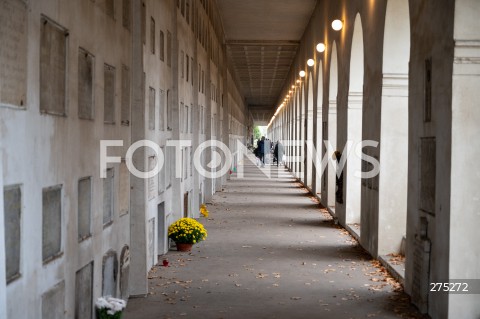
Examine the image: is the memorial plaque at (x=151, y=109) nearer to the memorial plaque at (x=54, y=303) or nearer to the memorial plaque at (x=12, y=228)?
the memorial plaque at (x=54, y=303)

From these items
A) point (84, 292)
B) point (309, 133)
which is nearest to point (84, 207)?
point (84, 292)

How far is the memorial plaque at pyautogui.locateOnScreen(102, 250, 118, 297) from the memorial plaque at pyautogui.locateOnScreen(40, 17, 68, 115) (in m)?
2.55

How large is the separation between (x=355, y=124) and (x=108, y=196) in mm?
9776

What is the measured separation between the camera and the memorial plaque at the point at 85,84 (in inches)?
285

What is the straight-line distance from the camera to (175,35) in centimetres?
1488

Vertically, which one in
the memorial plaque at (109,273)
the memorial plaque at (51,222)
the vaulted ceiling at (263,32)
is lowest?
the memorial plaque at (109,273)

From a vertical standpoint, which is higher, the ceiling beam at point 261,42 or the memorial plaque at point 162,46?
the ceiling beam at point 261,42

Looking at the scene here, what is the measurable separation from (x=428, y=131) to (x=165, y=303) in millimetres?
4421

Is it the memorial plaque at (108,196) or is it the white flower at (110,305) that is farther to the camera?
the memorial plaque at (108,196)

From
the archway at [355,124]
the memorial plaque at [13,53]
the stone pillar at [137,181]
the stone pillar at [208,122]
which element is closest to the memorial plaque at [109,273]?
the stone pillar at [137,181]

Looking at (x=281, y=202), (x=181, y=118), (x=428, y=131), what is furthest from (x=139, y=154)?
(x=281, y=202)

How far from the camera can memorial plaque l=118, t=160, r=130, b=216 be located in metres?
9.33

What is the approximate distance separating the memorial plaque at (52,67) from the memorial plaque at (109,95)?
5.90 ft

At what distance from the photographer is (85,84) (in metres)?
7.48
